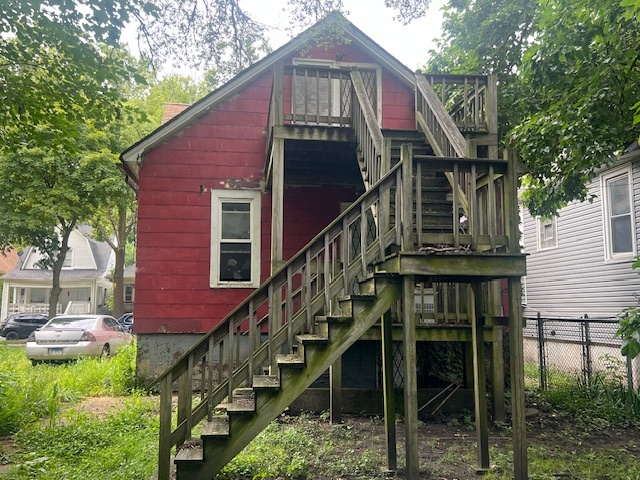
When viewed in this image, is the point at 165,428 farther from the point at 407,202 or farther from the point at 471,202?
the point at 471,202

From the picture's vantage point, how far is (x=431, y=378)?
906 cm

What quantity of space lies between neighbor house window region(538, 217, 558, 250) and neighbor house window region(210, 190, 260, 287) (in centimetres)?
834

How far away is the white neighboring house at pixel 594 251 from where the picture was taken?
1084 cm

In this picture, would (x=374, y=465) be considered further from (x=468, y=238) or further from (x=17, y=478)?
(x=17, y=478)

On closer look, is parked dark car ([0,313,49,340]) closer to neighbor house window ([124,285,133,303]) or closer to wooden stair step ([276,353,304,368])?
neighbor house window ([124,285,133,303])

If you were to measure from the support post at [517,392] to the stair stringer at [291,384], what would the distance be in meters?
1.18

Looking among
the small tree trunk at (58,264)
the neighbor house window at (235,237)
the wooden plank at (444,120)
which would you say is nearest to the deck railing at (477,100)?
the wooden plank at (444,120)

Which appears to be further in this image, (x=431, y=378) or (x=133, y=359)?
(x=133, y=359)

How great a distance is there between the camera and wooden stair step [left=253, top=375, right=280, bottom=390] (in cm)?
461

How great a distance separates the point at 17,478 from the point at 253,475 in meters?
2.26

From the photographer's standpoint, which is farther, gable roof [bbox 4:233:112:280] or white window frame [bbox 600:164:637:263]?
gable roof [bbox 4:233:112:280]

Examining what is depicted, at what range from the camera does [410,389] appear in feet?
15.7

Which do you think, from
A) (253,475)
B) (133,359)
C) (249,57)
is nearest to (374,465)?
(253,475)

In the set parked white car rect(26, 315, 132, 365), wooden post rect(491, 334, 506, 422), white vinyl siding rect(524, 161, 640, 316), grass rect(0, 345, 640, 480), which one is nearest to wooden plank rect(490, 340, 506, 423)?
wooden post rect(491, 334, 506, 422)
